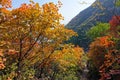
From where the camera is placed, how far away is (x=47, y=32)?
90.0 ft

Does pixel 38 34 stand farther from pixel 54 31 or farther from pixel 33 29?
pixel 54 31

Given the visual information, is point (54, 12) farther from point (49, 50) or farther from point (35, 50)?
point (49, 50)

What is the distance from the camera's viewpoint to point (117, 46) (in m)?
39.8

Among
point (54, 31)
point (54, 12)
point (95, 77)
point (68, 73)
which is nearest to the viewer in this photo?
point (54, 12)

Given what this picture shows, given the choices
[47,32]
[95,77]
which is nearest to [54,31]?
[47,32]

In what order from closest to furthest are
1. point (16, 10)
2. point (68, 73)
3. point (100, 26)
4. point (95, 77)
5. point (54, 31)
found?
point (16, 10)
point (54, 31)
point (68, 73)
point (95, 77)
point (100, 26)

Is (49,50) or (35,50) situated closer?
(35,50)

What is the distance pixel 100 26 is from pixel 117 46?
5389 cm

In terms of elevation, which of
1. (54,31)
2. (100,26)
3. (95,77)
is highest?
(100,26)

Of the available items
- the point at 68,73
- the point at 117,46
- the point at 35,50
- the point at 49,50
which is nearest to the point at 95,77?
the point at 68,73

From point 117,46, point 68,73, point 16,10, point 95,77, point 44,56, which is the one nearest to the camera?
point 16,10

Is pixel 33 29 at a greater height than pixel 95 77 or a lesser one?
greater

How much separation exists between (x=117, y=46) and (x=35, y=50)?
41.6 ft

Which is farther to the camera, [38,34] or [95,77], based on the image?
[95,77]
